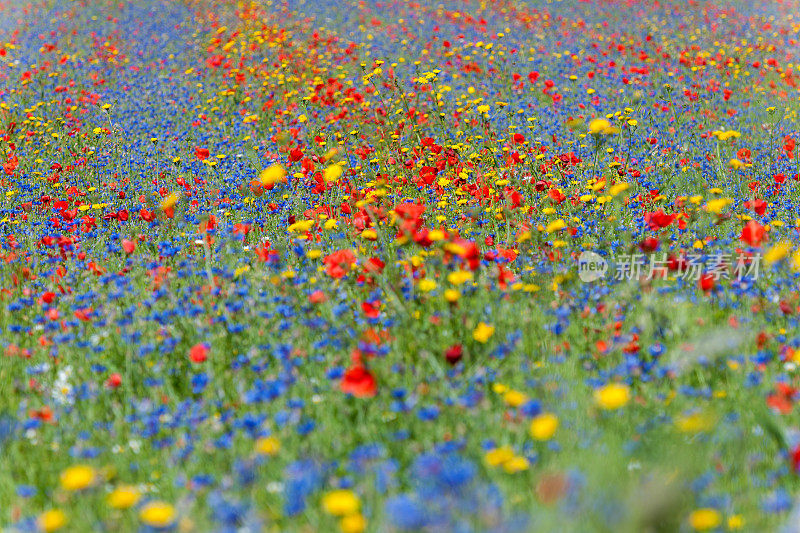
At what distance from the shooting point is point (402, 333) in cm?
307

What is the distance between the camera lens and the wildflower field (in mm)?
2016

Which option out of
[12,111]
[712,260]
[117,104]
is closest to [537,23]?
[117,104]

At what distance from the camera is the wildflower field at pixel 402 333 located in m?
2.02

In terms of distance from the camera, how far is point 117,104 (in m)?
9.52

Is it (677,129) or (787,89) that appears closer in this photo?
(677,129)

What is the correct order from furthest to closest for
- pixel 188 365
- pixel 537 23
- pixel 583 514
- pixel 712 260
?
pixel 537 23
pixel 712 260
pixel 188 365
pixel 583 514

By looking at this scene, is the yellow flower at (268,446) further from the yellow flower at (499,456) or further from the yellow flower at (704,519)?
the yellow flower at (704,519)

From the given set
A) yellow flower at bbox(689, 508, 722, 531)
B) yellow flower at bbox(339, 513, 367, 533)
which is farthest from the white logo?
yellow flower at bbox(339, 513, 367, 533)

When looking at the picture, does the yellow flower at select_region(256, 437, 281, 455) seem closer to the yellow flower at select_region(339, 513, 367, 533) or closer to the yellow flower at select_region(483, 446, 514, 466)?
the yellow flower at select_region(339, 513, 367, 533)

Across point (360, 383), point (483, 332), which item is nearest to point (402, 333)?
point (483, 332)

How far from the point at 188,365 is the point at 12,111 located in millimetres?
7944

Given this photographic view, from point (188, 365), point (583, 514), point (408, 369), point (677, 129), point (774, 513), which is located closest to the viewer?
point (583, 514)

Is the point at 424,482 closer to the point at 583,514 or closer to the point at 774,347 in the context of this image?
the point at 583,514

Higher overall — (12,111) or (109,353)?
(109,353)
